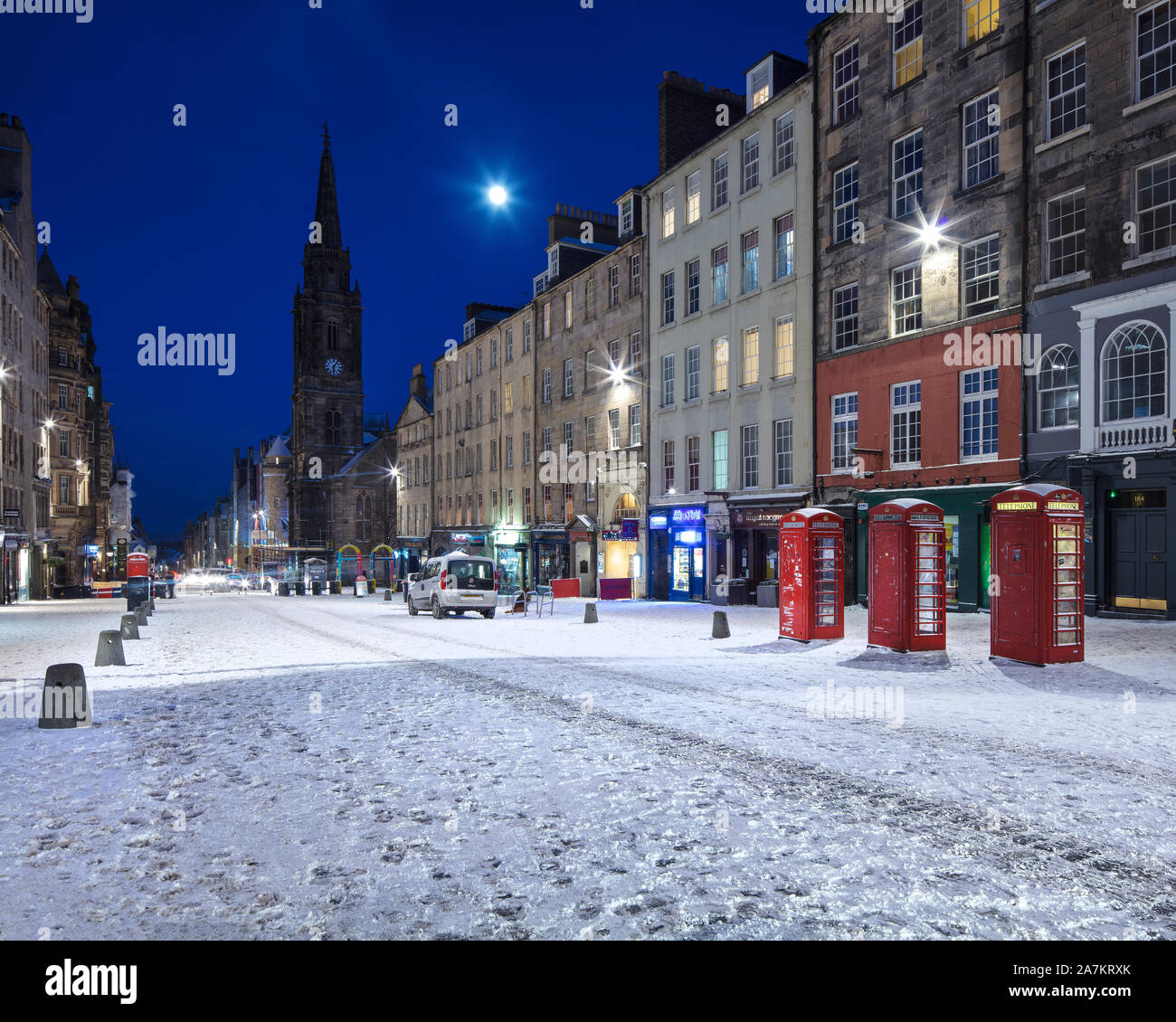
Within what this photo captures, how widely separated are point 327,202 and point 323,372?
19.1 metres

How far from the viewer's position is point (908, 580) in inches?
560

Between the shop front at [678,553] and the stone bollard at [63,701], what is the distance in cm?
2562

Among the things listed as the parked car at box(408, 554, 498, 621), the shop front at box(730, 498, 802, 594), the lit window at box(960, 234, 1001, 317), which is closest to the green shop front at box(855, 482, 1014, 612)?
the lit window at box(960, 234, 1001, 317)

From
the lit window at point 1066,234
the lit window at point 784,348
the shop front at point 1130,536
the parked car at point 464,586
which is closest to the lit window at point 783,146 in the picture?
the lit window at point 784,348

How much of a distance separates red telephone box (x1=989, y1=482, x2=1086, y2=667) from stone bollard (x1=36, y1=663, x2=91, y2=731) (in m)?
12.6

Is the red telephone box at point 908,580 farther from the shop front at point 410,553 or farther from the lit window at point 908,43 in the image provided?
the shop front at point 410,553

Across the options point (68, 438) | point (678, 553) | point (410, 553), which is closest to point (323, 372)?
point (410, 553)

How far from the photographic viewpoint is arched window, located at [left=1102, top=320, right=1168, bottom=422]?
19.0 metres

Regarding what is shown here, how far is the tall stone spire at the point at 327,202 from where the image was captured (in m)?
95.2

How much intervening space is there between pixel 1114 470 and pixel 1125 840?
17564 millimetres

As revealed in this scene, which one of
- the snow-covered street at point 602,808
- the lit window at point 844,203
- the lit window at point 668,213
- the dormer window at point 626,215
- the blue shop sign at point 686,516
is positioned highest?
the dormer window at point 626,215

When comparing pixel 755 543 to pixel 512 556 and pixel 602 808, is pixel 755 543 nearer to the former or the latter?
pixel 512 556

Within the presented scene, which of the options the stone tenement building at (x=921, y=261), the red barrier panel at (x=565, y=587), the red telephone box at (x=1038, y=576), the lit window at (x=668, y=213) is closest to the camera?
the red telephone box at (x=1038, y=576)

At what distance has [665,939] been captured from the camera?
146 inches
